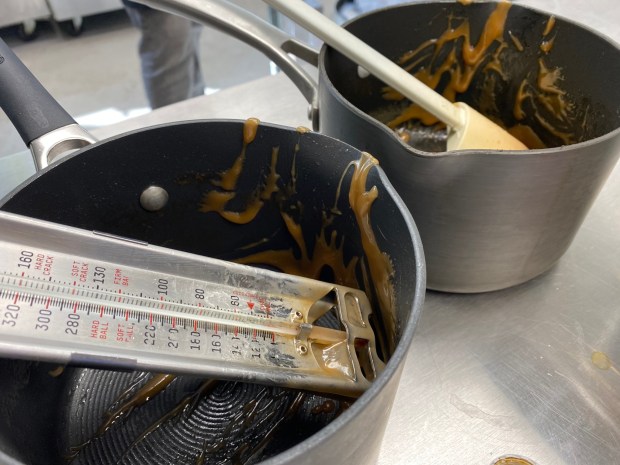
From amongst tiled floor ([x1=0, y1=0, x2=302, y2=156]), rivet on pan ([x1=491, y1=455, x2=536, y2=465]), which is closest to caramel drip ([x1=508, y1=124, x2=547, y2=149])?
rivet on pan ([x1=491, y1=455, x2=536, y2=465])

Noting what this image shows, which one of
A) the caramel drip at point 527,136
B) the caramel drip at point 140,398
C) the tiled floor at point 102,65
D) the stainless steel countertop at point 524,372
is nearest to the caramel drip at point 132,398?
the caramel drip at point 140,398

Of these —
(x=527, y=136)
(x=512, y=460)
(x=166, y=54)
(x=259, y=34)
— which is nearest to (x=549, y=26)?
(x=527, y=136)

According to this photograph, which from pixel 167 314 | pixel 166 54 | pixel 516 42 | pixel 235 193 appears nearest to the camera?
pixel 167 314

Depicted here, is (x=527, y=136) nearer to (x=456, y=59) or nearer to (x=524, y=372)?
(x=456, y=59)

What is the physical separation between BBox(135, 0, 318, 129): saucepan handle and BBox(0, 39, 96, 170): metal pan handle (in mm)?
158

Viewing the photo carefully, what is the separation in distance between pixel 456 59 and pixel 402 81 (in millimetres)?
187

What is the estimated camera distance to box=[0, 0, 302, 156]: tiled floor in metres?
1.65

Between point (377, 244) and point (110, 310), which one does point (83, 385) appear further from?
point (377, 244)

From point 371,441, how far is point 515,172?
24 centimetres

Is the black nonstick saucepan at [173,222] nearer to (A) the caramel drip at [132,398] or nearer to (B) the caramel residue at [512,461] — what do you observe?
(A) the caramel drip at [132,398]

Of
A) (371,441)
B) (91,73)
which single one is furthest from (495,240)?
(91,73)

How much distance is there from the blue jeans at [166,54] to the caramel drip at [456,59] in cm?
63

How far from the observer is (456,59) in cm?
71

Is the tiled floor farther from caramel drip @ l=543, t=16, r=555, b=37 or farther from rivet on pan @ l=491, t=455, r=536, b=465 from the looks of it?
rivet on pan @ l=491, t=455, r=536, b=465
